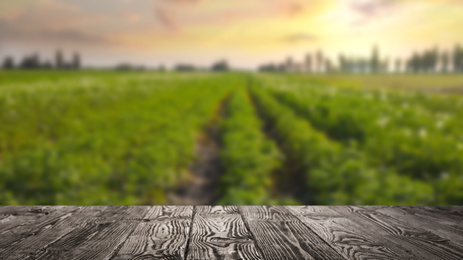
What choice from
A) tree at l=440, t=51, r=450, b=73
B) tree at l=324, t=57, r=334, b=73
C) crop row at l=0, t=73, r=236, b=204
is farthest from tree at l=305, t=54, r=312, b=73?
crop row at l=0, t=73, r=236, b=204

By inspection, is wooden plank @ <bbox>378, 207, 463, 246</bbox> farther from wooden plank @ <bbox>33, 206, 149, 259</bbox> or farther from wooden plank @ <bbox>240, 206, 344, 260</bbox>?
wooden plank @ <bbox>33, 206, 149, 259</bbox>

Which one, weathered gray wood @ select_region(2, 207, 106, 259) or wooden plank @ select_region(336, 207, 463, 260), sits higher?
weathered gray wood @ select_region(2, 207, 106, 259)

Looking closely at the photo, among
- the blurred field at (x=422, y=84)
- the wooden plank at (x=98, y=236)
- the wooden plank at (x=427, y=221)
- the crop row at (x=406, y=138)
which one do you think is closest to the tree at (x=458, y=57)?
the blurred field at (x=422, y=84)

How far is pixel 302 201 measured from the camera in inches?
262

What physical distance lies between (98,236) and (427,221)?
2.42 meters

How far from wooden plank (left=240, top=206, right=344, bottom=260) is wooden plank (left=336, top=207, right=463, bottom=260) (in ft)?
1.59

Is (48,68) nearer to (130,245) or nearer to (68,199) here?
(68,199)

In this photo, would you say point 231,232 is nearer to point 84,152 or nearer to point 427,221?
point 427,221

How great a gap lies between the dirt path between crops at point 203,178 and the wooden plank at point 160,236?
385 cm

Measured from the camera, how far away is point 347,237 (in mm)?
2287

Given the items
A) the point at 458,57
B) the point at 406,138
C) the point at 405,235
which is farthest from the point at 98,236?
the point at 458,57

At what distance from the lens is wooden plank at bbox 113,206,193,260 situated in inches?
77.0

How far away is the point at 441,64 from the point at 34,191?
58.5 meters

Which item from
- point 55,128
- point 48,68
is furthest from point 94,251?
point 48,68
